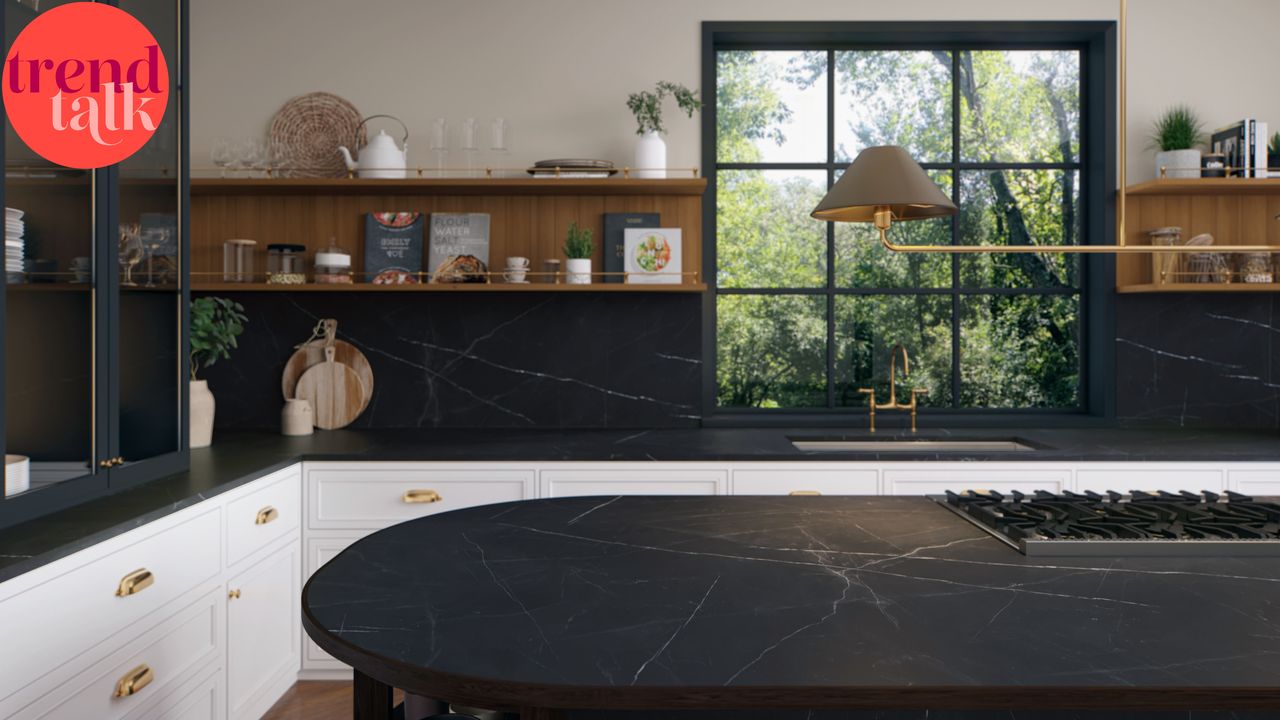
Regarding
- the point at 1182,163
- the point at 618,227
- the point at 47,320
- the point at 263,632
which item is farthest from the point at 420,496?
the point at 1182,163

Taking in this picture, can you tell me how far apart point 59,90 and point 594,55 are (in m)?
2.08

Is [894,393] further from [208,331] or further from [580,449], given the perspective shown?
[208,331]

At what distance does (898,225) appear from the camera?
150 inches

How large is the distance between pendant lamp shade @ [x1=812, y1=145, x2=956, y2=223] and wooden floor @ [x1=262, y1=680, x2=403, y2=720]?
6.54 ft

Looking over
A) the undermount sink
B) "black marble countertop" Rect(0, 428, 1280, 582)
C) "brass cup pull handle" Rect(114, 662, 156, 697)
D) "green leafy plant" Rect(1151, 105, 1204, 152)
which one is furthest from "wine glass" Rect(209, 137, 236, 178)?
"green leafy plant" Rect(1151, 105, 1204, 152)

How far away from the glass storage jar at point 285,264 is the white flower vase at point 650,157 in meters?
1.39

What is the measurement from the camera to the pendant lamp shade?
1642mm

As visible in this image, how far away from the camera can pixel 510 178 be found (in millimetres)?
3639

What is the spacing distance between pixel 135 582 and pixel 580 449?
1463mm

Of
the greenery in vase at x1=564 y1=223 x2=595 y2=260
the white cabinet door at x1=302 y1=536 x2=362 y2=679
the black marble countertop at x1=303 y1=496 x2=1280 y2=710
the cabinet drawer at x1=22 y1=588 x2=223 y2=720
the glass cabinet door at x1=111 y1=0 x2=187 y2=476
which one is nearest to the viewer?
the black marble countertop at x1=303 y1=496 x2=1280 y2=710

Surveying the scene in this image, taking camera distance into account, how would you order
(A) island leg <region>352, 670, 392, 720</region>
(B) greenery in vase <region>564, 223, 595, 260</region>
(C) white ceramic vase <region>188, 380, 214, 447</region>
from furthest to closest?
1. (B) greenery in vase <region>564, 223, 595, 260</region>
2. (C) white ceramic vase <region>188, 380, 214, 447</region>
3. (A) island leg <region>352, 670, 392, 720</region>

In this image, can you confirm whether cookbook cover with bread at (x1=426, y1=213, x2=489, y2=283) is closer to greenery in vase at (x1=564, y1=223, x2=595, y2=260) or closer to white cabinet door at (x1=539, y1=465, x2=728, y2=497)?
greenery in vase at (x1=564, y1=223, x2=595, y2=260)

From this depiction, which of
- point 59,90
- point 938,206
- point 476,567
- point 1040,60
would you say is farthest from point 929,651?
point 1040,60

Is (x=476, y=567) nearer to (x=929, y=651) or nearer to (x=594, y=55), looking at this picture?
(x=929, y=651)
